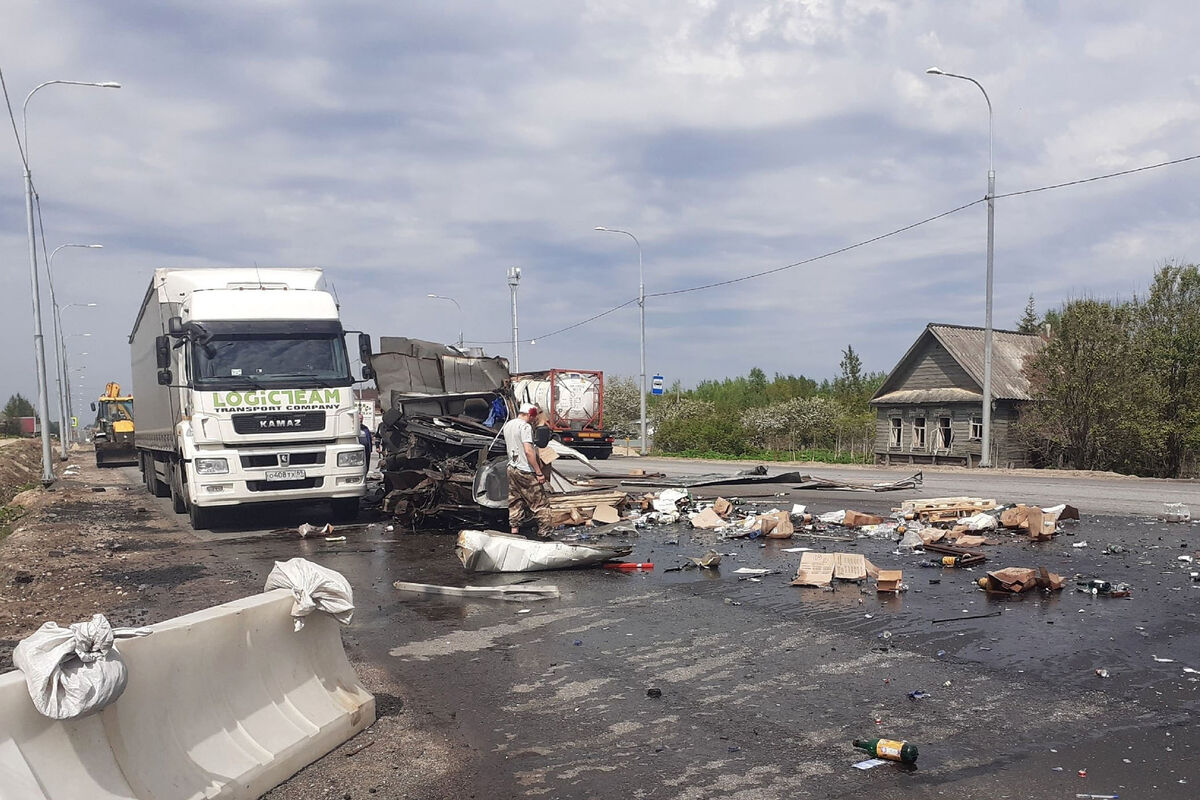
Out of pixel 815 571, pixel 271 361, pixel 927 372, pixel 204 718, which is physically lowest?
pixel 815 571

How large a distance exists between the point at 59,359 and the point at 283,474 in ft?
142

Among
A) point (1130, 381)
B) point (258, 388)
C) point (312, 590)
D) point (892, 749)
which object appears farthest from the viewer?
point (1130, 381)

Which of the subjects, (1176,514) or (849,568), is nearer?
(849,568)

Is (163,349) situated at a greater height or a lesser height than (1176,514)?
greater

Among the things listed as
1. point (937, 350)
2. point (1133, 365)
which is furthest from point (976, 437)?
point (1133, 365)

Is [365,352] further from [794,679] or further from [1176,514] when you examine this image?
[1176,514]

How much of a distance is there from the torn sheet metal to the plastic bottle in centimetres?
531

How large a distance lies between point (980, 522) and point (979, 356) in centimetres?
3163

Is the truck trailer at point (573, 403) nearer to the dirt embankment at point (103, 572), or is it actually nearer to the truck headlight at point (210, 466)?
the dirt embankment at point (103, 572)

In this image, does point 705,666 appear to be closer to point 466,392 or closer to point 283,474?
point 283,474

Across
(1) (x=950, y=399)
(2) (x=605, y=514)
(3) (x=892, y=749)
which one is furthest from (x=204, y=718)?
(1) (x=950, y=399)

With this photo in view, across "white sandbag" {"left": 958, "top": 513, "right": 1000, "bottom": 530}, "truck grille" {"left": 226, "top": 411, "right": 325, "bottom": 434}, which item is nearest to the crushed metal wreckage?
"truck grille" {"left": 226, "top": 411, "right": 325, "bottom": 434}

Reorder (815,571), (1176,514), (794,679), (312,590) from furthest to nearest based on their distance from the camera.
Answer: (1176,514) → (815,571) → (794,679) → (312,590)

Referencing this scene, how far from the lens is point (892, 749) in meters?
4.11
